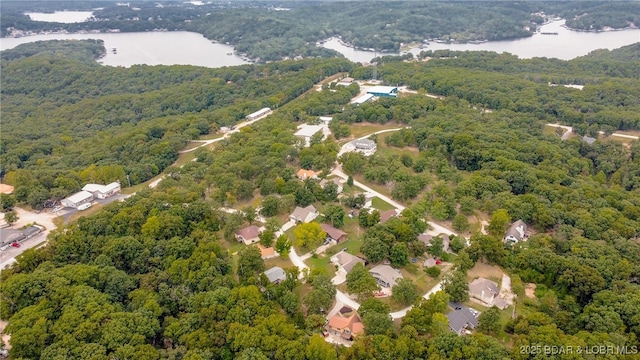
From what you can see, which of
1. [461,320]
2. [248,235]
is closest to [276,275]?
[248,235]

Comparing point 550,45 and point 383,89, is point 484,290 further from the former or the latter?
point 550,45

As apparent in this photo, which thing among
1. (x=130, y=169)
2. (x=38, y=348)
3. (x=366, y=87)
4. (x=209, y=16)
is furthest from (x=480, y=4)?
(x=38, y=348)

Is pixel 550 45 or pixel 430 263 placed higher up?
pixel 550 45

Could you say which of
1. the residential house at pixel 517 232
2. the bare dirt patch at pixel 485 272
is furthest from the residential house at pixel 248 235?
the residential house at pixel 517 232

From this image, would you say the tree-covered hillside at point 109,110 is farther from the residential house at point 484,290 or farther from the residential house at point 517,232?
the residential house at point 517,232

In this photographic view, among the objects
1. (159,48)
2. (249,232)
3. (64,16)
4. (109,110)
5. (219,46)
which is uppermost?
(249,232)

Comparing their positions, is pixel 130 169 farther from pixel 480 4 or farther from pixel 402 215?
pixel 480 4

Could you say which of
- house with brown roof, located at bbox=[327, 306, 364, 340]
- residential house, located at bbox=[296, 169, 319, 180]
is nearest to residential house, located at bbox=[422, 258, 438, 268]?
house with brown roof, located at bbox=[327, 306, 364, 340]

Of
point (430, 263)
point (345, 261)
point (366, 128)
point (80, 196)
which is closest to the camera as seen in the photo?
point (345, 261)
